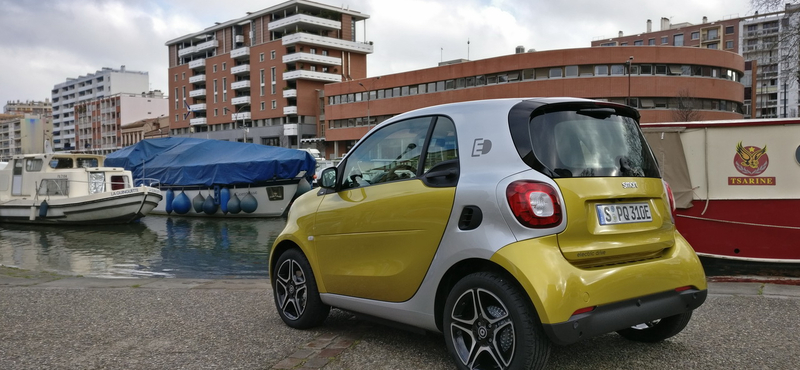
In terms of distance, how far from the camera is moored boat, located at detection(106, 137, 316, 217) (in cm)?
2556

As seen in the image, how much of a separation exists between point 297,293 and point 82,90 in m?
191

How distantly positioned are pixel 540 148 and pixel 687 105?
214ft

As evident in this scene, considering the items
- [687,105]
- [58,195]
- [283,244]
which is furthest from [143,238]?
[687,105]

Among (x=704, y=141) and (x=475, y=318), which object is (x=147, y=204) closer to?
(x=704, y=141)

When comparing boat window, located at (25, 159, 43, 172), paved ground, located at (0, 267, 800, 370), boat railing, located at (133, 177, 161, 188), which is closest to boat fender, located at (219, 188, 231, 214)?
boat railing, located at (133, 177, 161, 188)

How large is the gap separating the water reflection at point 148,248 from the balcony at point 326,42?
67009mm

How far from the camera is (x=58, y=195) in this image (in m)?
A: 23.5

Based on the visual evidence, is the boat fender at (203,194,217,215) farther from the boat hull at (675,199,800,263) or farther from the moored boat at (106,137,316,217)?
the boat hull at (675,199,800,263)

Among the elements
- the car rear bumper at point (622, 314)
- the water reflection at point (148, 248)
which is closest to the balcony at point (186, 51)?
the water reflection at point (148, 248)

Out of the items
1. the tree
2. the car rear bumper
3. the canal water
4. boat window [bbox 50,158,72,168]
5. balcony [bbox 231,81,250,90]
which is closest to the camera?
the car rear bumper

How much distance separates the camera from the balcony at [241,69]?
9719 centimetres

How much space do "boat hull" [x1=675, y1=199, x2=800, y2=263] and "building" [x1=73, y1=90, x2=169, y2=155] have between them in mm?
A: 137430

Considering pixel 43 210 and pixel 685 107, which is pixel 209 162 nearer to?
pixel 43 210

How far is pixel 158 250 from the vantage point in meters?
16.0
